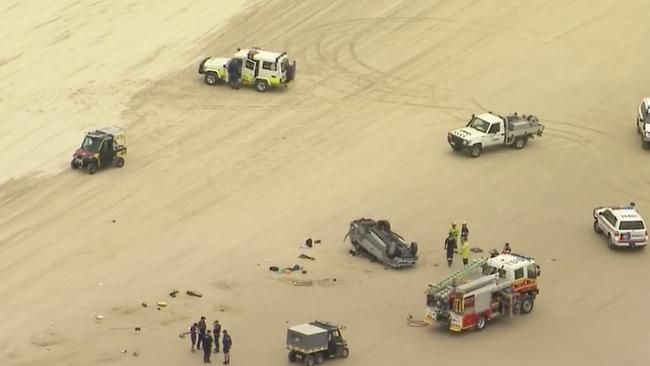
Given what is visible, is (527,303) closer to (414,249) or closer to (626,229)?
(414,249)

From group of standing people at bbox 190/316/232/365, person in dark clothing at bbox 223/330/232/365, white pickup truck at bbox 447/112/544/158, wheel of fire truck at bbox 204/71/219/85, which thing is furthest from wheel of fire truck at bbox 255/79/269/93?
person in dark clothing at bbox 223/330/232/365

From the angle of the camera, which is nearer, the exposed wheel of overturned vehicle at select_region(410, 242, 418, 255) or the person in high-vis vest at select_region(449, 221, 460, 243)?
the exposed wheel of overturned vehicle at select_region(410, 242, 418, 255)

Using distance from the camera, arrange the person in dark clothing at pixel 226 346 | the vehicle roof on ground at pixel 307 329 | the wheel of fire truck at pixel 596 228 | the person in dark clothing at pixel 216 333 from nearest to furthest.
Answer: the vehicle roof on ground at pixel 307 329, the person in dark clothing at pixel 226 346, the person in dark clothing at pixel 216 333, the wheel of fire truck at pixel 596 228

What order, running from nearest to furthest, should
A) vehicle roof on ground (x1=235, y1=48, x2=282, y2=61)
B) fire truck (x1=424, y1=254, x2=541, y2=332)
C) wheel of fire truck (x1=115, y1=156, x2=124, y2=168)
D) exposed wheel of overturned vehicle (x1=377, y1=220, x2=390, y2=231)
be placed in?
fire truck (x1=424, y1=254, x2=541, y2=332) → exposed wheel of overturned vehicle (x1=377, y1=220, x2=390, y2=231) → wheel of fire truck (x1=115, y1=156, x2=124, y2=168) → vehicle roof on ground (x1=235, y1=48, x2=282, y2=61)

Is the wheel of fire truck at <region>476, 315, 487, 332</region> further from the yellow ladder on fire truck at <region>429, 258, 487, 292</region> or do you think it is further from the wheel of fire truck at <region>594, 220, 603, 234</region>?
the wheel of fire truck at <region>594, 220, 603, 234</region>

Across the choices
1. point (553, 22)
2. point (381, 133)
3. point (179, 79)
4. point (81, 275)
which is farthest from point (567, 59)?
point (81, 275)

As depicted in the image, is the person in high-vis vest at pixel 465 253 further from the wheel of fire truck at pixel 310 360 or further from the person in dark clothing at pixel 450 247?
the wheel of fire truck at pixel 310 360

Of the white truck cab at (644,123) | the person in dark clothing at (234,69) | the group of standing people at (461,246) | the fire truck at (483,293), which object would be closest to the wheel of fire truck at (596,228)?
the group of standing people at (461,246)
